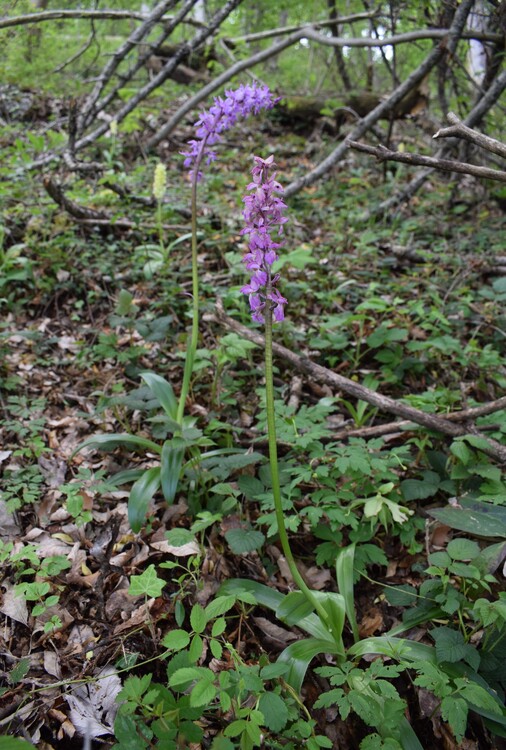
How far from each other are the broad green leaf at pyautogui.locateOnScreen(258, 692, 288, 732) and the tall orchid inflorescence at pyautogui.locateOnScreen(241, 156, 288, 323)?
1135 millimetres

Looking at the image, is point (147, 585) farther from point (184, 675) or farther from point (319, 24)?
point (319, 24)

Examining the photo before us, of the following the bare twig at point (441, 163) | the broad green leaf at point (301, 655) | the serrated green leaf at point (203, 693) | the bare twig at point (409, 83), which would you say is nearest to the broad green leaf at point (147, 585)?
the serrated green leaf at point (203, 693)

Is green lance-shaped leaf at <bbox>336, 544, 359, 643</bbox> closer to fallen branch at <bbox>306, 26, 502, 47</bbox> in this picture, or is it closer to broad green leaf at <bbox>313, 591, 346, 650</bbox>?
broad green leaf at <bbox>313, 591, 346, 650</bbox>

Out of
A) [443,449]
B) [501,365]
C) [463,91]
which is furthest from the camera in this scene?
[463,91]

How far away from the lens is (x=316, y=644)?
1.73 metres

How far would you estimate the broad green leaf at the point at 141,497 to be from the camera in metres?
2.12

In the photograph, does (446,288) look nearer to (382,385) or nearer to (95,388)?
(382,385)

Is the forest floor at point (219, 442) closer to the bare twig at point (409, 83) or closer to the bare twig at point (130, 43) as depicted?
the bare twig at point (409, 83)

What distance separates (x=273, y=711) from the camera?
1.31 m

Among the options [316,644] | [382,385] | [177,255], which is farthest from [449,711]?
[177,255]

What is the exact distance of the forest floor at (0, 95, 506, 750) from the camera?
5.79ft

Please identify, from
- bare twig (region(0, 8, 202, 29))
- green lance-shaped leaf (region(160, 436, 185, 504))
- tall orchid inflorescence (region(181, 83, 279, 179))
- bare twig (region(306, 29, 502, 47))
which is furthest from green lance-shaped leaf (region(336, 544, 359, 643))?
bare twig (region(0, 8, 202, 29))

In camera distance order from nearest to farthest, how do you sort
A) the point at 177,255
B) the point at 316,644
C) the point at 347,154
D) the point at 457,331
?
the point at 316,644, the point at 457,331, the point at 177,255, the point at 347,154

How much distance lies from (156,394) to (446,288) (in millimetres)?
2716
